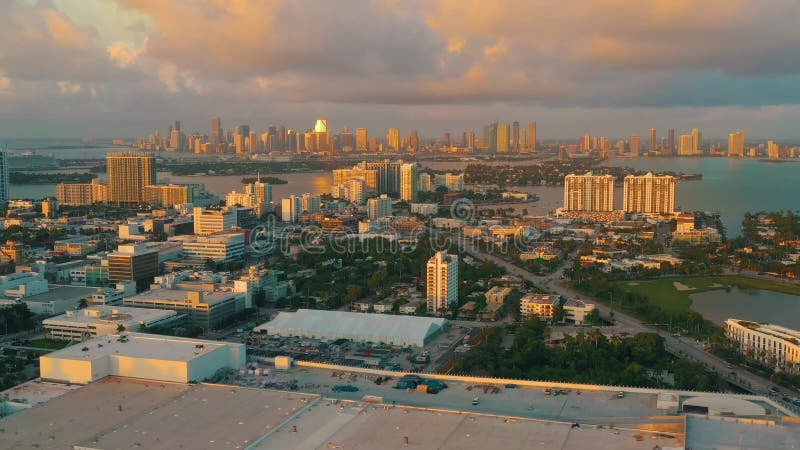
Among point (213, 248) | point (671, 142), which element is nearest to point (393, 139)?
point (671, 142)

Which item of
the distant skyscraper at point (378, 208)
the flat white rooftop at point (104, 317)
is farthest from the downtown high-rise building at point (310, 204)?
the flat white rooftop at point (104, 317)

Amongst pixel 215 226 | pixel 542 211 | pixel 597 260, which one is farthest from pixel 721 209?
pixel 215 226

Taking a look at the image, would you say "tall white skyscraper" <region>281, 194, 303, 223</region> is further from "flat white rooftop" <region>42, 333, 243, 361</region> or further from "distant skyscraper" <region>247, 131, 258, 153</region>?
"distant skyscraper" <region>247, 131, 258, 153</region>

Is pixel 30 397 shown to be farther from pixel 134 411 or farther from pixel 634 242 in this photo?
pixel 634 242

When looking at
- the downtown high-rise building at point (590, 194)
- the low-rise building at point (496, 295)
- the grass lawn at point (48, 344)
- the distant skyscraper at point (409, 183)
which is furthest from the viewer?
the distant skyscraper at point (409, 183)

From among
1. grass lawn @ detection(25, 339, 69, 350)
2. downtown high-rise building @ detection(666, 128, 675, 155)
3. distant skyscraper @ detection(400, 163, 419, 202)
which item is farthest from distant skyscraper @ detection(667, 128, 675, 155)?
grass lawn @ detection(25, 339, 69, 350)

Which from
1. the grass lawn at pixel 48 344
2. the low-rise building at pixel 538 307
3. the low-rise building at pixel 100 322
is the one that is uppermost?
the low-rise building at pixel 100 322

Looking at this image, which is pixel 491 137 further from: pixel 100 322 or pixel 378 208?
pixel 100 322

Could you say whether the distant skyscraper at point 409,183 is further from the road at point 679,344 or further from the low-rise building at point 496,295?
the low-rise building at point 496,295
